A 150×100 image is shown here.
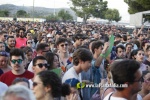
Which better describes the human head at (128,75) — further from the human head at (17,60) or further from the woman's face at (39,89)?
the human head at (17,60)

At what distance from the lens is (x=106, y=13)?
9525cm

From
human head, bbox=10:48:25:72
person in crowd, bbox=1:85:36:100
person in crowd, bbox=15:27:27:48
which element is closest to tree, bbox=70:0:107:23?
person in crowd, bbox=15:27:27:48

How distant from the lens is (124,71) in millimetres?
3594

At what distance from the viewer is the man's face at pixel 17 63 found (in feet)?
18.6

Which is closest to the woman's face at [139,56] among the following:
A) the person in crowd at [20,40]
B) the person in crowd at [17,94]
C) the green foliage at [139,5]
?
the person in crowd at [20,40]

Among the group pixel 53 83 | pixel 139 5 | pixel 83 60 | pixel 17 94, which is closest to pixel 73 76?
pixel 83 60

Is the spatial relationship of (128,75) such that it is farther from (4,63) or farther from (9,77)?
(4,63)

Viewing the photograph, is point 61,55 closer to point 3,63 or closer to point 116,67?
point 3,63

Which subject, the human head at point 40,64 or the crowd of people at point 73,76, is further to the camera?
the human head at point 40,64

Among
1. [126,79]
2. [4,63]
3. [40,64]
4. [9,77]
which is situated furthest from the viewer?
[4,63]

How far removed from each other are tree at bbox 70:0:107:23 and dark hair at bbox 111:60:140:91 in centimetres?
8540

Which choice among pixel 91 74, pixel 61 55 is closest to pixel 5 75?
pixel 91 74

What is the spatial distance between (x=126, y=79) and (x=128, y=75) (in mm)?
49

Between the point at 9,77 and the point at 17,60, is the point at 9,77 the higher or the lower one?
the lower one
